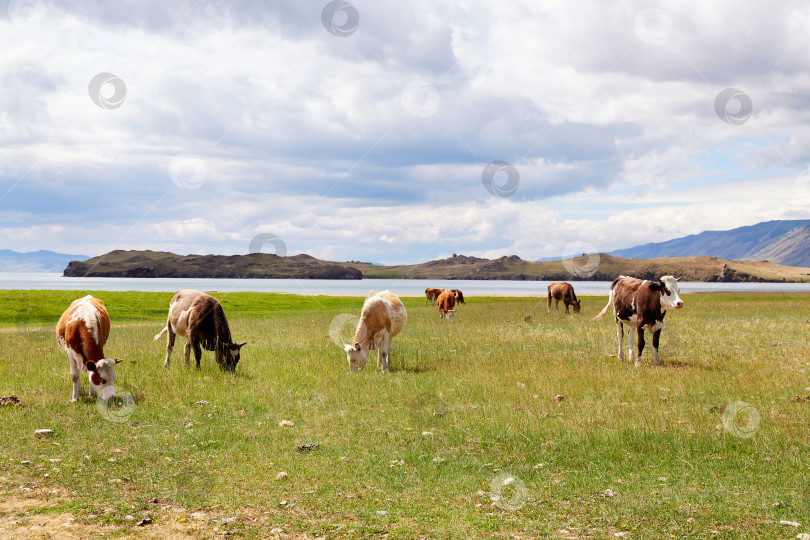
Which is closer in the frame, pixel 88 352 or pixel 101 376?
pixel 101 376

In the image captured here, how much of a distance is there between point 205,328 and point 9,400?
19.0 ft

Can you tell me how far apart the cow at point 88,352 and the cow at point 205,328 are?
11.4ft

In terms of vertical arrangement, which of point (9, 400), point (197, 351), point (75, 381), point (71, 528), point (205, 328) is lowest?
point (71, 528)

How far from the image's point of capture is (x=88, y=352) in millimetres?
13883

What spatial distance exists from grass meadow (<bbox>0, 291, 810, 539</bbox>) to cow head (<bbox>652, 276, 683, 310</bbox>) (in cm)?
206

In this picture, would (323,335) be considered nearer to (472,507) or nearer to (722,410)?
(722,410)

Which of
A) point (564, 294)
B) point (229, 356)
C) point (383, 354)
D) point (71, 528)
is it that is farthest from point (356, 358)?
point (564, 294)

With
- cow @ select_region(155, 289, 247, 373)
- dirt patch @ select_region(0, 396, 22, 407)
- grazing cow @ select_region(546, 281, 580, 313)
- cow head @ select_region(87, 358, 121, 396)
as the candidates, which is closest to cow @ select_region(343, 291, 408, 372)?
cow @ select_region(155, 289, 247, 373)

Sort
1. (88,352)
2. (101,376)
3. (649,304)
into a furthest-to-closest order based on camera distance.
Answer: (649,304) → (88,352) → (101,376)

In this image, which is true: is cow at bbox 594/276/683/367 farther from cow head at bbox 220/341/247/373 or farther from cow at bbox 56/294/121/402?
cow at bbox 56/294/121/402

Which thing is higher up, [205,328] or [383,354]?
[205,328]

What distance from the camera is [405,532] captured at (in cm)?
670

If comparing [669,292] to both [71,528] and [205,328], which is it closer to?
[205,328]

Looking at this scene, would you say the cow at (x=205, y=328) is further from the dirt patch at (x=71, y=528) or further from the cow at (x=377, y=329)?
the dirt patch at (x=71, y=528)
